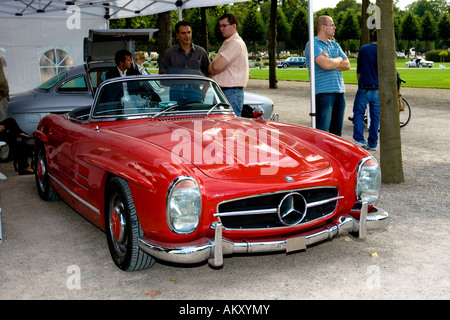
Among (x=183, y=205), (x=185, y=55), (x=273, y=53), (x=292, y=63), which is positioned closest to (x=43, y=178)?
(x=185, y=55)

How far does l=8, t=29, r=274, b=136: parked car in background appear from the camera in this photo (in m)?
8.73

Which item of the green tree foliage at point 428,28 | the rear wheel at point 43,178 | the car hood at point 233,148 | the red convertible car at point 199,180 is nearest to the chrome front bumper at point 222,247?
the red convertible car at point 199,180

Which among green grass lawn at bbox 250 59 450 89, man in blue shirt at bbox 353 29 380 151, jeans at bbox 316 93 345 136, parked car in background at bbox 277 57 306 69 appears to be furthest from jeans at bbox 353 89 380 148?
parked car in background at bbox 277 57 306 69

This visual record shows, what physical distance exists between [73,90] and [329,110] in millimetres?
4550

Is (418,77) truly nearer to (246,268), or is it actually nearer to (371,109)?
(371,109)

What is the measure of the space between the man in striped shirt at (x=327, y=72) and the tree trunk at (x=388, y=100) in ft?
2.02

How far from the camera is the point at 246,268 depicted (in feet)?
13.2

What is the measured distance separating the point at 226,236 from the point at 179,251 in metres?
0.37

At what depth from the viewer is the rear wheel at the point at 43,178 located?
6000 mm

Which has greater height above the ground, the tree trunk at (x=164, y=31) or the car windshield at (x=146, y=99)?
the tree trunk at (x=164, y=31)

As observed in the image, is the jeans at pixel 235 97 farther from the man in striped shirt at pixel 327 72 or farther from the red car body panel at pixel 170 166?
the red car body panel at pixel 170 166
